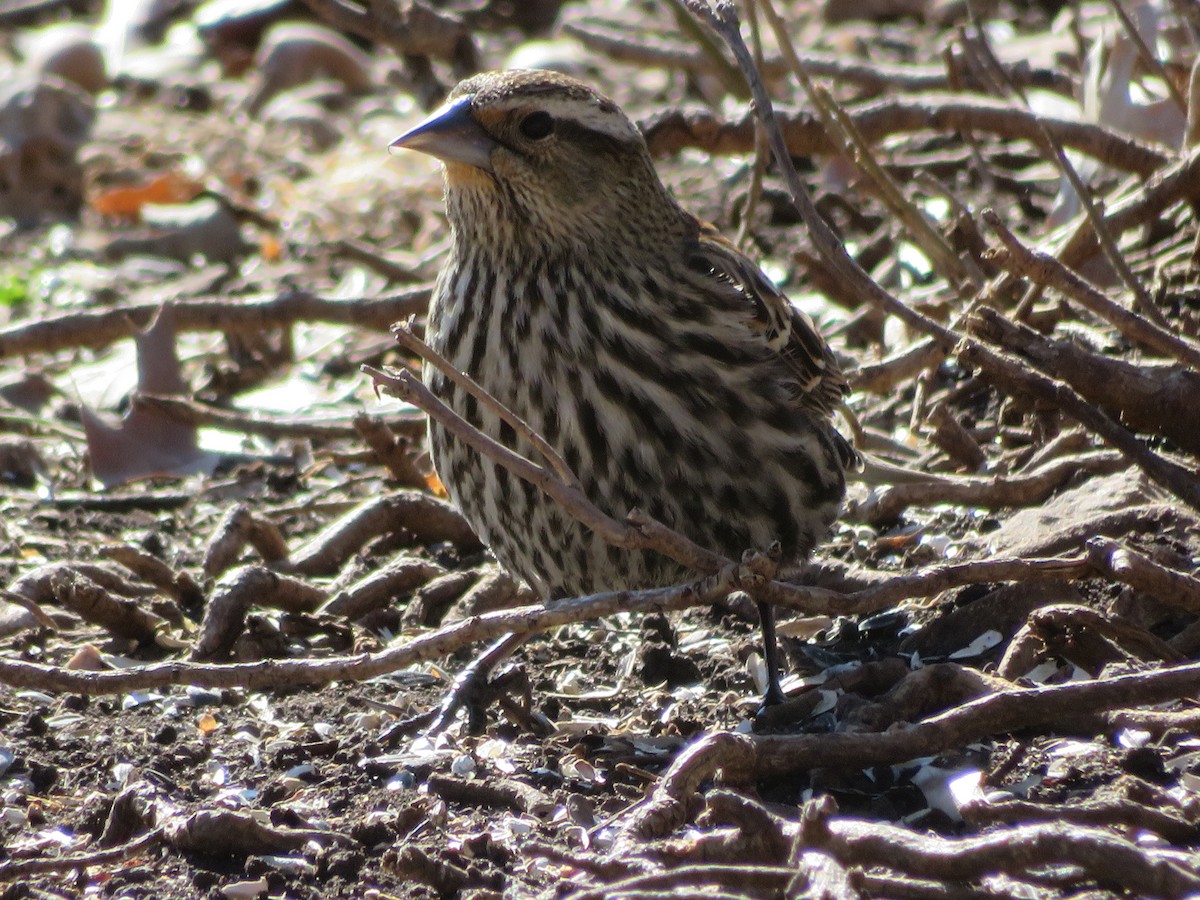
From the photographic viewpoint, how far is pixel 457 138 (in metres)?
4.15

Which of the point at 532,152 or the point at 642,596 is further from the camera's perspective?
the point at 532,152

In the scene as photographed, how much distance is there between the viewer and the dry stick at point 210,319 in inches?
226

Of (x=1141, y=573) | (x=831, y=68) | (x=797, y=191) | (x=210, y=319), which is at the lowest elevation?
(x=1141, y=573)

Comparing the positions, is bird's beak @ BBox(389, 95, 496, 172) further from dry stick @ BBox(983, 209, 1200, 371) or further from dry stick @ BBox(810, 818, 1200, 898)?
dry stick @ BBox(810, 818, 1200, 898)

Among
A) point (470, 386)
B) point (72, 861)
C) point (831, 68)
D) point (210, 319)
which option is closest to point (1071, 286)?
point (470, 386)

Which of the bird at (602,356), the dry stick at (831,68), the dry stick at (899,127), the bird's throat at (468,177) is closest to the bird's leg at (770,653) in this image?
the bird at (602,356)

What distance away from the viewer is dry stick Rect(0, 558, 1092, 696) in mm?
3104

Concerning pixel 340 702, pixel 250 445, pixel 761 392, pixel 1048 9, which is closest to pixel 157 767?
pixel 340 702

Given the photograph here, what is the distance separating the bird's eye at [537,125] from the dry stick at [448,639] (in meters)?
1.44

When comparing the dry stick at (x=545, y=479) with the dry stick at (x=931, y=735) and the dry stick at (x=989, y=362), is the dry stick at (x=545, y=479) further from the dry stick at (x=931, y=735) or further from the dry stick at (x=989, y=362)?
the dry stick at (x=989, y=362)

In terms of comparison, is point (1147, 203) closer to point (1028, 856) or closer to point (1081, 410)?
point (1081, 410)

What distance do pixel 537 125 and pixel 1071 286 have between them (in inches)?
52.3

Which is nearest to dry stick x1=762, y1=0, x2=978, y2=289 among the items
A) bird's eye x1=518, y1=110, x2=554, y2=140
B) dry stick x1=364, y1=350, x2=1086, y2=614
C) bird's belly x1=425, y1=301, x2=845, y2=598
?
bird's eye x1=518, y1=110, x2=554, y2=140

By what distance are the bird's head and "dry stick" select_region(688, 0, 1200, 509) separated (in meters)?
0.52
